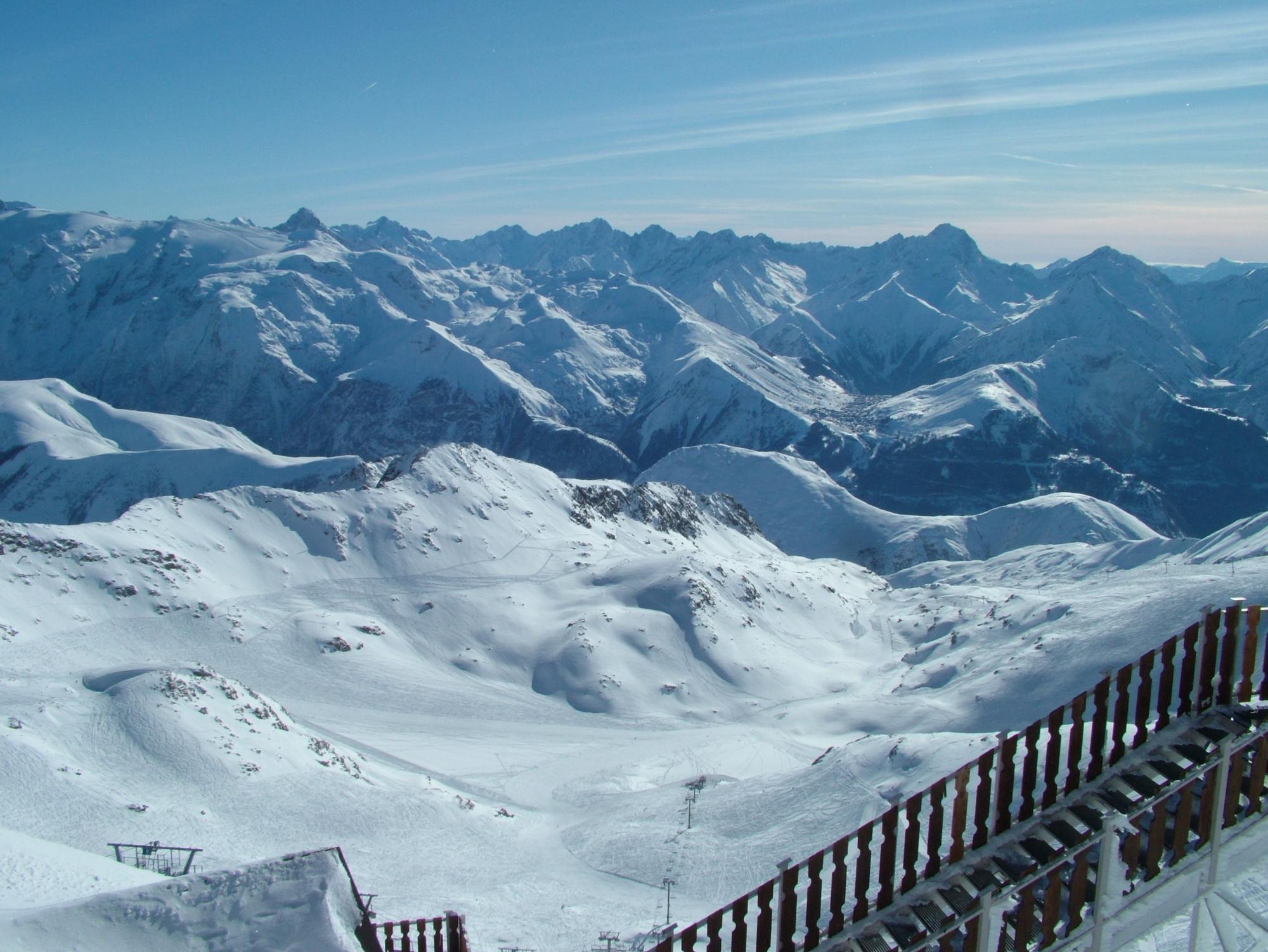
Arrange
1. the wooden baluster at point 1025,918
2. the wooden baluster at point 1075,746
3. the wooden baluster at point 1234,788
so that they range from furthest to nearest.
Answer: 1. the wooden baluster at point 1075,746
2. the wooden baluster at point 1234,788
3. the wooden baluster at point 1025,918

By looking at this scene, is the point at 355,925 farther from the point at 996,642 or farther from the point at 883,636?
the point at 883,636

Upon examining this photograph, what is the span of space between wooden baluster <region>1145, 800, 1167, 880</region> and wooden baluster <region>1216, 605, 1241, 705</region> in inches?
83.6

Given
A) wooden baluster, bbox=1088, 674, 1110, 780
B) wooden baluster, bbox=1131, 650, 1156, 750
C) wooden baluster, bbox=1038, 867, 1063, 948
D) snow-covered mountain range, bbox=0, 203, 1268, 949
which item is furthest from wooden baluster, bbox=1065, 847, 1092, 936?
snow-covered mountain range, bbox=0, 203, 1268, 949

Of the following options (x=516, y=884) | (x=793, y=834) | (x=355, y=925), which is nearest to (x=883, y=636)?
(x=793, y=834)

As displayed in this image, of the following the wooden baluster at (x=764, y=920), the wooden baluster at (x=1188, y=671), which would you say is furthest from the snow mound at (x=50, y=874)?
the wooden baluster at (x=1188, y=671)

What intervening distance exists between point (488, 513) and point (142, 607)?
3857 centimetres

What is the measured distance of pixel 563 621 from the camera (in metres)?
83.5

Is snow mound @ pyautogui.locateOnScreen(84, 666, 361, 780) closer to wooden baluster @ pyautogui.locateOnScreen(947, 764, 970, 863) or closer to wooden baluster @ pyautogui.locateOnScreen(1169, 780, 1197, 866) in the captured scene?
wooden baluster @ pyautogui.locateOnScreen(947, 764, 970, 863)

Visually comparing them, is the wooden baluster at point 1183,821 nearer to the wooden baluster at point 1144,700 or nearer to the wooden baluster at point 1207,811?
the wooden baluster at point 1207,811

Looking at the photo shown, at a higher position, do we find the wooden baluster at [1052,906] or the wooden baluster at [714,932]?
the wooden baluster at [1052,906]

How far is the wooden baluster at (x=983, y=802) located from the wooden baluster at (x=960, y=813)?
0.19 metres

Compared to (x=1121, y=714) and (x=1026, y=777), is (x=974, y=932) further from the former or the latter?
(x=1121, y=714)

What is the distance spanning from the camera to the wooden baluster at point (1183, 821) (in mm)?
7109

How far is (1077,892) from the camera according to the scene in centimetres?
723
